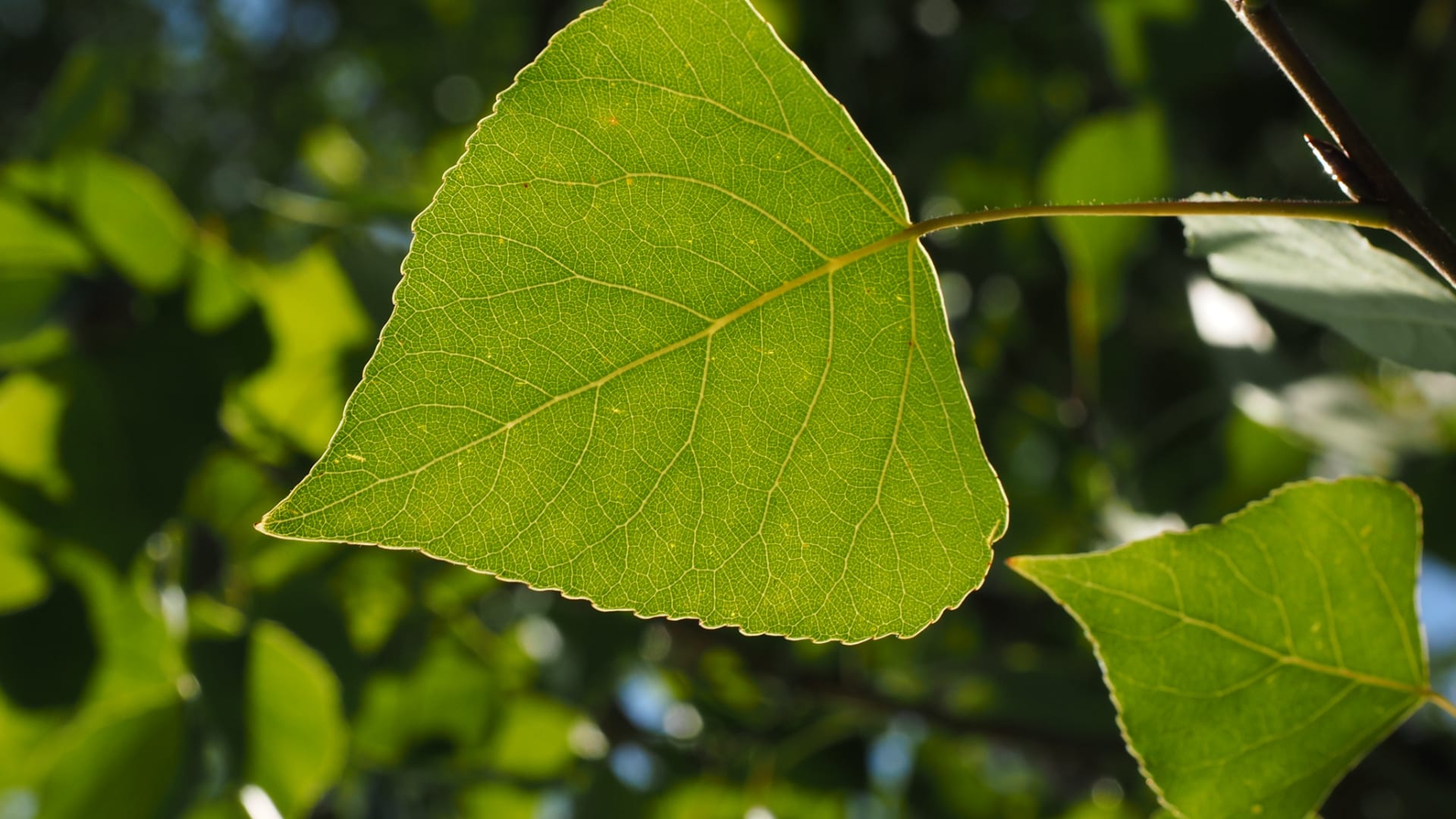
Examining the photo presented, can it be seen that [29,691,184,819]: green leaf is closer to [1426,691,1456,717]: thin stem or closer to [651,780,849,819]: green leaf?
[651,780,849,819]: green leaf

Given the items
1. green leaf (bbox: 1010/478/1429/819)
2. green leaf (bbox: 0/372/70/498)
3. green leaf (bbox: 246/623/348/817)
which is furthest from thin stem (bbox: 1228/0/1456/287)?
green leaf (bbox: 0/372/70/498)

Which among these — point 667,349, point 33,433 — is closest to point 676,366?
→ point 667,349

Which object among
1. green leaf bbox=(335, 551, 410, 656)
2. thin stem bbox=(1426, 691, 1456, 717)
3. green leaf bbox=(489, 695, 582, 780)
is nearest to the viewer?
thin stem bbox=(1426, 691, 1456, 717)

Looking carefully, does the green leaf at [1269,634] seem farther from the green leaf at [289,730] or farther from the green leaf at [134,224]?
the green leaf at [134,224]

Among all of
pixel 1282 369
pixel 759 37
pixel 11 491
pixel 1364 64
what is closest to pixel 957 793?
pixel 1282 369

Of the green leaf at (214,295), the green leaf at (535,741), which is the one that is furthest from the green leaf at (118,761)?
the green leaf at (535,741)

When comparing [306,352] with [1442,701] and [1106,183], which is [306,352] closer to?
[1106,183]
